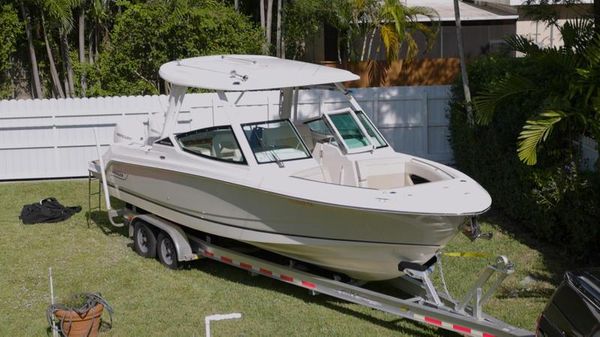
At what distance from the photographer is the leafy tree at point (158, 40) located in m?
18.3

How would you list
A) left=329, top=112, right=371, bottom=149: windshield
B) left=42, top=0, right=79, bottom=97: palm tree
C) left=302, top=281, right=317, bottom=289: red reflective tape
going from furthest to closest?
left=42, top=0, right=79, bottom=97: palm tree → left=329, top=112, right=371, bottom=149: windshield → left=302, top=281, right=317, bottom=289: red reflective tape

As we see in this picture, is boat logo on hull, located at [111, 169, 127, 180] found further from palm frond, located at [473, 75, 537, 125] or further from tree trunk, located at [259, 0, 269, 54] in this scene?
tree trunk, located at [259, 0, 269, 54]

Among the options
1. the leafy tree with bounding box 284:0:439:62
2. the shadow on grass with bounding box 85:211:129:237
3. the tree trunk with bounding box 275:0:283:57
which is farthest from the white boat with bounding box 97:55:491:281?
the tree trunk with bounding box 275:0:283:57

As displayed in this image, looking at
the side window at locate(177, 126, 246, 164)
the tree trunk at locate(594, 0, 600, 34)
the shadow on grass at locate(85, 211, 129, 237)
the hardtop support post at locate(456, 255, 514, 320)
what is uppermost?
the tree trunk at locate(594, 0, 600, 34)

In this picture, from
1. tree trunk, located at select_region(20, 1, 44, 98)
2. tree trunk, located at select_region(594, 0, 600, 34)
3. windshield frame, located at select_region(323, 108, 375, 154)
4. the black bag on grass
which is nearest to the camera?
windshield frame, located at select_region(323, 108, 375, 154)

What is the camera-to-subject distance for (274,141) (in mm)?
8766

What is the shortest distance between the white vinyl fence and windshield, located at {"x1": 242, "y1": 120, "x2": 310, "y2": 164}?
19.8 feet

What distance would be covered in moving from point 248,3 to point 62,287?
47.5ft

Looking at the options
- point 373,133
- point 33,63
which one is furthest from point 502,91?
point 33,63

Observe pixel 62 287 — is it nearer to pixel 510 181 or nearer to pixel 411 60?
pixel 510 181

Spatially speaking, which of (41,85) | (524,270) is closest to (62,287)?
(524,270)

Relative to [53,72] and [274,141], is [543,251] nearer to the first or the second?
[274,141]

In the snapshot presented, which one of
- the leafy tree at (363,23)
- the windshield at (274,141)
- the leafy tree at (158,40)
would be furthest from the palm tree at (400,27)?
the windshield at (274,141)

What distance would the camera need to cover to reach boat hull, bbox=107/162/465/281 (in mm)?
7363
